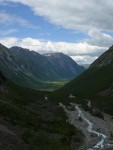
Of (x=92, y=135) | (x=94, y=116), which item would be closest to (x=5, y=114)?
(x=92, y=135)

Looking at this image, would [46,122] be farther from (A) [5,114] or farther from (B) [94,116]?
(B) [94,116]

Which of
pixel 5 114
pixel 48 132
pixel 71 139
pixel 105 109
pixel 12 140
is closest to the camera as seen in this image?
pixel 12 140

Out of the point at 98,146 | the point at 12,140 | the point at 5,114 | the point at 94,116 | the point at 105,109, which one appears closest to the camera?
the point at 12,140

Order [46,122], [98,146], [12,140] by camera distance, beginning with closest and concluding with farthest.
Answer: [12,140] → [98,146] → [46,122]

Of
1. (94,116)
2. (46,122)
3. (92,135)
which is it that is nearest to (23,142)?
Result: (92,135)

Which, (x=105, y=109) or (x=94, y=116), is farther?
(x=105, y=109)

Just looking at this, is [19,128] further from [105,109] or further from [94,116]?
[105,109]

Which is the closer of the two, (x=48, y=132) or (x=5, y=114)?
(x=48, y=132)

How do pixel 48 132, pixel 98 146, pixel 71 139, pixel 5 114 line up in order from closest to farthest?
pixel 98 146
pixel 71 139
pixel 48 132
pixel 5 114
